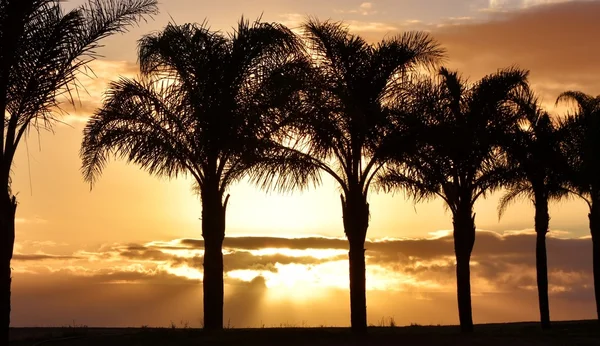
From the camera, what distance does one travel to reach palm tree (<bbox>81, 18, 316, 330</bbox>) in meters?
22.6

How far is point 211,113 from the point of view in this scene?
72.7ft

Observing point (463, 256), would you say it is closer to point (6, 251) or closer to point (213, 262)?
point (213, 262)

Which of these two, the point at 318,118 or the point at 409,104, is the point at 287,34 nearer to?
the point at 318,118

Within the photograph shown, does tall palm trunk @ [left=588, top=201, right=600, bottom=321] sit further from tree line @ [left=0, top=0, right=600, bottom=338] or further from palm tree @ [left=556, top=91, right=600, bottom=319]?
tree line @ [left=0, top=0, right=600, bottom=338]

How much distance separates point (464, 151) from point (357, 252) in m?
5.37

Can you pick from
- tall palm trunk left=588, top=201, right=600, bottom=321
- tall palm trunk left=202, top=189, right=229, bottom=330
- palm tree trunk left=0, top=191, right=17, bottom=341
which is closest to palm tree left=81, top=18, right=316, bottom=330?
tall palm trunk left=202, top=189, right=229, bottom=330

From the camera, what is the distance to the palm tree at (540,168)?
29420mm

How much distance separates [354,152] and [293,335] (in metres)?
5.83

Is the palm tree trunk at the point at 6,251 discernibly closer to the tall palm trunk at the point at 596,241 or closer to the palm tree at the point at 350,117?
the palm tree at the point at 350,117

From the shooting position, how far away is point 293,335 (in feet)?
70.5

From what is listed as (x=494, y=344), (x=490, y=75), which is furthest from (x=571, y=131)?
(x=494, y=344)

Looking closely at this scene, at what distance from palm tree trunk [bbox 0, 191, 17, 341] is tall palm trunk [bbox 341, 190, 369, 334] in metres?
9.98

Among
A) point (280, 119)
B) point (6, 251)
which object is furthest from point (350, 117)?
point (6, 251)

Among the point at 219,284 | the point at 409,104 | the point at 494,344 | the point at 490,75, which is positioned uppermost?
the point at 490,75
